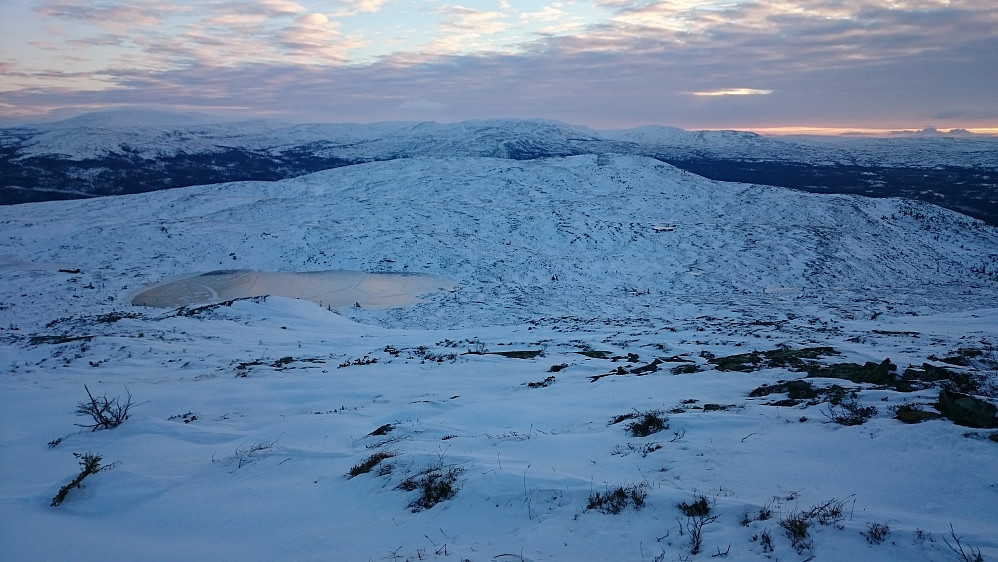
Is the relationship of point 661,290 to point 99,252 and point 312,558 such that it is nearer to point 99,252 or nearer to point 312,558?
point 312,558

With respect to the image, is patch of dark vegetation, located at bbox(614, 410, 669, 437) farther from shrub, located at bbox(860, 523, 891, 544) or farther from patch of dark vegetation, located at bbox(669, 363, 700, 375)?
patch of dark vegetation, located at bbox(669, 363, 700, 375)

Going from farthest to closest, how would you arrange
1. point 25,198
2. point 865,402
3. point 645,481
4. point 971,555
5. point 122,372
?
point 25,198
point 122,372
point 865,402
point 645,481
point 971,555

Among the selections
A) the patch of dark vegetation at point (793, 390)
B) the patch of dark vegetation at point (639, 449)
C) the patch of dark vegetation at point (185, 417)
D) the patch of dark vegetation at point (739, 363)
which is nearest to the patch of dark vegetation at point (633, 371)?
the patch of dark vegetation at point (739, 363)

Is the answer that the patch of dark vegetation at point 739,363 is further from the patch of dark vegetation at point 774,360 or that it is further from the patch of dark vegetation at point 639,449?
the patch of dark vegetation at point 639,449

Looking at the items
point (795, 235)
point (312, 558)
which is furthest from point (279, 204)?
point (312, 558)

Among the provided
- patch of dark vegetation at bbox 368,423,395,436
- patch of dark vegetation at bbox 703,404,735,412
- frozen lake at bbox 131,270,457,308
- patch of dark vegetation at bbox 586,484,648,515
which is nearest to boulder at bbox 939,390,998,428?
patch of dark vegetation at bbox 703,404,735,412

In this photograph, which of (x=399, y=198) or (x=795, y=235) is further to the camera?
(x=399, y=198)
